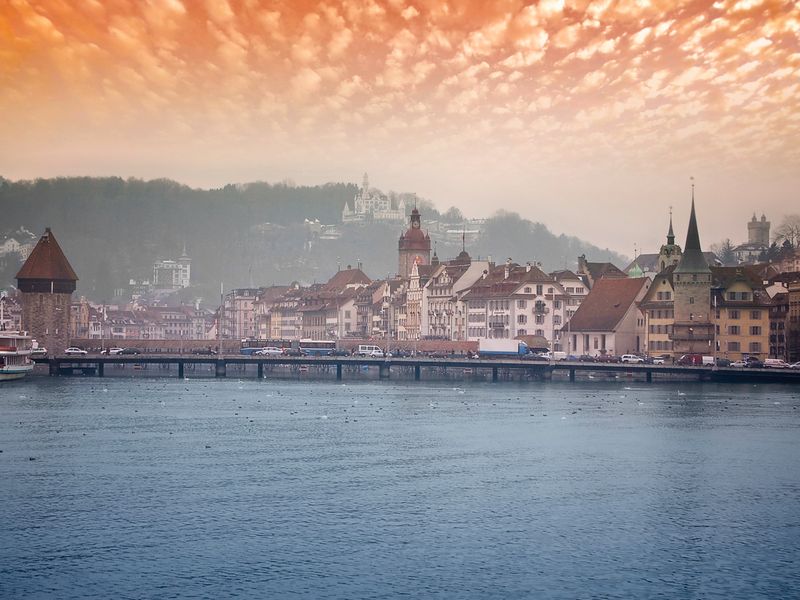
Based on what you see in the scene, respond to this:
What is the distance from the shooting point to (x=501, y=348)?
165m

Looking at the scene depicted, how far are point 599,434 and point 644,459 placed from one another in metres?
12.3

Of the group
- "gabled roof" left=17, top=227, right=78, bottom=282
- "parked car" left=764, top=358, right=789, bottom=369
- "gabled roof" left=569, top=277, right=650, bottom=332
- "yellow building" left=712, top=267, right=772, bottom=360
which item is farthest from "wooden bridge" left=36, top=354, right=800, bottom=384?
"gabled roof" left=17, top=227, right=78, bottom=282

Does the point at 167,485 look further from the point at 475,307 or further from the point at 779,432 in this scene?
the point at 475,307

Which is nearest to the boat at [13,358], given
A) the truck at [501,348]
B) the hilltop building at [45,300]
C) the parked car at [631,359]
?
the hilltop building at [45,300]

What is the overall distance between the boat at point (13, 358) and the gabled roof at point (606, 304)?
70.9 m

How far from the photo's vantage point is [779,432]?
84500 millimetres

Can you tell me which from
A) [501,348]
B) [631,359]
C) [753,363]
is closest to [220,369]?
[501,348]

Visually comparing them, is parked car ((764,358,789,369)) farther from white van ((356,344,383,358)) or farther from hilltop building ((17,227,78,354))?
hilltop building ((17,227,78,354))

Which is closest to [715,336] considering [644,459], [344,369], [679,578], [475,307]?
[475,307]

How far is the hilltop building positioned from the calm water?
65823 millimetres

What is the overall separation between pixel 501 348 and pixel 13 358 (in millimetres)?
62620

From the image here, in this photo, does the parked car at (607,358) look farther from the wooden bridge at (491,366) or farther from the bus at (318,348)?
the bus at (318,348)

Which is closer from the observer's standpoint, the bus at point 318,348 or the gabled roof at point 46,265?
the gabled roof at point 46,265

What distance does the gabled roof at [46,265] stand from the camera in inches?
6358
